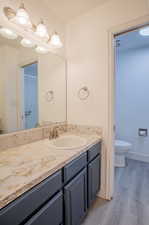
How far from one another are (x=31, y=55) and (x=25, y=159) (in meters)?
1.20

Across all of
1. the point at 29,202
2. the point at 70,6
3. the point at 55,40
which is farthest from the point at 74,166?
the point at 70,6

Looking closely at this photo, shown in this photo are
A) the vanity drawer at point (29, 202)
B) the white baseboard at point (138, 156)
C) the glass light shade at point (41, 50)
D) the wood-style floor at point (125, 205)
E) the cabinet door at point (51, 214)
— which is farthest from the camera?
the white baseboard at point (138, 156)

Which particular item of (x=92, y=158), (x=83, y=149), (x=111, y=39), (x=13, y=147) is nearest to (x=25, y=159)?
(x=13, y=147)

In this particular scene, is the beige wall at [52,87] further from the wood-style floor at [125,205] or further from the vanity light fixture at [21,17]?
the wood-style floor at [125,205]

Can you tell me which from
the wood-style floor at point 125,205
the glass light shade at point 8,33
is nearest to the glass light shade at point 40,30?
the glass light shade at point 8,33

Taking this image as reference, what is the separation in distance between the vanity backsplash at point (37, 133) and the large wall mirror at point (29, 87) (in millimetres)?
63

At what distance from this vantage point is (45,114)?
185 centimetres

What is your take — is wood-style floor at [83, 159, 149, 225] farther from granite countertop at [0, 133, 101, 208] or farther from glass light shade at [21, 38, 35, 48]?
glass light shade at [21, 38, 35, 48]


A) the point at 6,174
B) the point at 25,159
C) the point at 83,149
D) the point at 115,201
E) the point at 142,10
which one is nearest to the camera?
the point at 6,174

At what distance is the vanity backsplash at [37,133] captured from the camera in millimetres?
1320

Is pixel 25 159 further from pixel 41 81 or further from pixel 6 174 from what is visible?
pixel 41 81

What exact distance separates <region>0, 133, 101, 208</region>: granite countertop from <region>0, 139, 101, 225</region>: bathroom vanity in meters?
0.02

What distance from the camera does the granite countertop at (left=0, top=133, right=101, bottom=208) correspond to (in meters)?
0.72

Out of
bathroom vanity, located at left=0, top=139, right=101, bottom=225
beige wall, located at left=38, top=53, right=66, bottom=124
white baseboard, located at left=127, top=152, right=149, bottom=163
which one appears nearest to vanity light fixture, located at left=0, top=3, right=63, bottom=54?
beige wall, located at left=38, top=53, right=66, bottom=124
